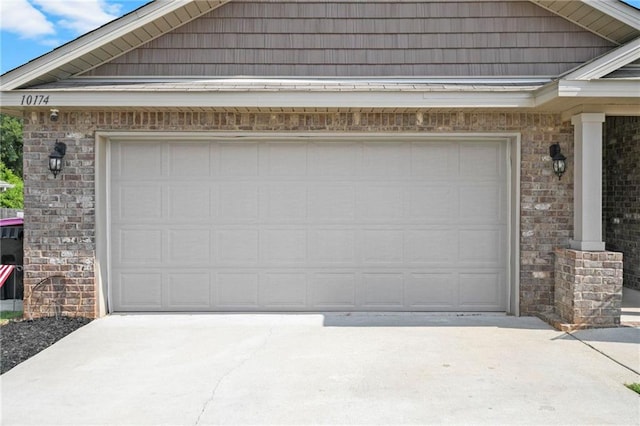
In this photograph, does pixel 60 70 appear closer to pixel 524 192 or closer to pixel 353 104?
pixel 353 104

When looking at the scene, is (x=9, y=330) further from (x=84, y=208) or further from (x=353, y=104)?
(x=353, y=104)

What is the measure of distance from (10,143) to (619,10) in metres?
39.2

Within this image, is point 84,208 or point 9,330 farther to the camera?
point 84,208

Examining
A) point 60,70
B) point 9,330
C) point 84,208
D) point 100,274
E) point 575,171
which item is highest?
point 60,70

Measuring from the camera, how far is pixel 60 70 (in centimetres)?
732

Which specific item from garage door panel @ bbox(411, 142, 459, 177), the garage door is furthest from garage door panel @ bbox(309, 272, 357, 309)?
garage door panel @ bbox(411, 142, 459, 177)

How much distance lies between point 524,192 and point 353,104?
2.46m

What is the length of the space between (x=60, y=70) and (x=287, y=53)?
9.33 feet

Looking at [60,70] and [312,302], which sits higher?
[60,70]

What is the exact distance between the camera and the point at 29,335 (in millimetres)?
6602

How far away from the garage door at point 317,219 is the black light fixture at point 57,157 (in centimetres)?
61

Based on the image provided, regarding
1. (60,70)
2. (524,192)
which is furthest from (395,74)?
(60,70)

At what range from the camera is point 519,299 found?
7484 mm

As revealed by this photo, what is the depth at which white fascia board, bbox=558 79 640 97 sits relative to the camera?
6.27 meters
